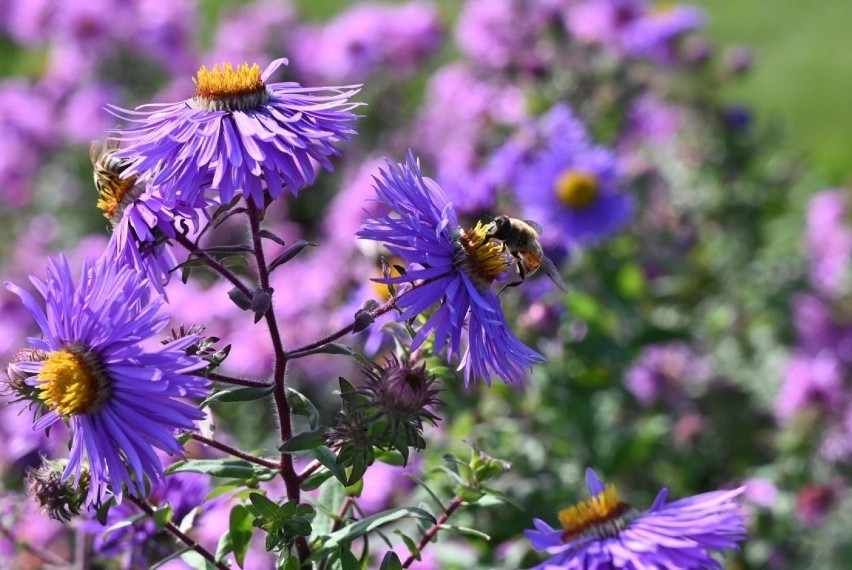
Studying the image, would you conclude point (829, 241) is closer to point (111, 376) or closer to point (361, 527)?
point (361, 527)

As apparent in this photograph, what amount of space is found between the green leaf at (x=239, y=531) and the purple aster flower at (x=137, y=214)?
268 mm

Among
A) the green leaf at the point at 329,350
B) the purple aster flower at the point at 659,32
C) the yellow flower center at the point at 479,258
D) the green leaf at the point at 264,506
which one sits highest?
the purple aster flower at the point at 659,32

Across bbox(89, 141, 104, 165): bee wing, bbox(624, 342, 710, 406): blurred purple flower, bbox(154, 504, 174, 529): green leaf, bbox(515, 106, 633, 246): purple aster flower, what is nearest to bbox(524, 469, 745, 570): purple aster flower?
bbox(154, 504, 174, 529): green leaf

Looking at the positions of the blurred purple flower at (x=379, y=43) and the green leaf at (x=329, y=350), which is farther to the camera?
the blurred purple flower at (x=379, y=43)

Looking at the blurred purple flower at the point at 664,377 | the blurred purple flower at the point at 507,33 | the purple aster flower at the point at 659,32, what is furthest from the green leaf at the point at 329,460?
the purple aster flower at the point at 659,32

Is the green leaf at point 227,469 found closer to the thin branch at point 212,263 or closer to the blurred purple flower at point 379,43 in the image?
the thin branch at point 212,263

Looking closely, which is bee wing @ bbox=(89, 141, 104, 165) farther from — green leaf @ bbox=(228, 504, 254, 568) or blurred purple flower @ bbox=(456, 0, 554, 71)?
blurred purple flower @ bbox=(456, 0, 554, 71)

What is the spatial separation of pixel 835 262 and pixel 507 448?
1.63m

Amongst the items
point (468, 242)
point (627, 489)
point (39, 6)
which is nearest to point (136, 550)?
point (468, 242)

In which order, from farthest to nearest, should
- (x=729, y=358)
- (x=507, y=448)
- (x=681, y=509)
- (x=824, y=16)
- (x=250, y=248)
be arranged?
(x=824, y=16), (x=729, y=358), (x=507, y=448), (x=681, y=509), (x=250, y=248)

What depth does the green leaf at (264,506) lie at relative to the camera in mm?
1181

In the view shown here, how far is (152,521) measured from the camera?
141 centimetres

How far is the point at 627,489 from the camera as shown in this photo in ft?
8.27

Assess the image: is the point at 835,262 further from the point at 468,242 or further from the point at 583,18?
the point at 468,242
